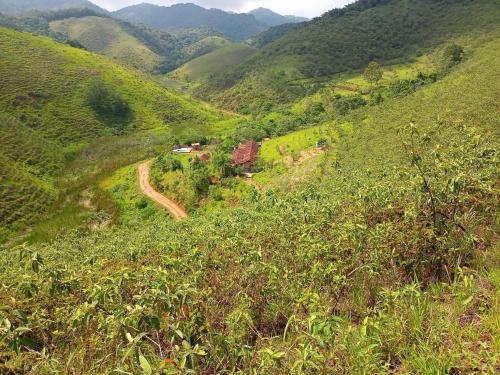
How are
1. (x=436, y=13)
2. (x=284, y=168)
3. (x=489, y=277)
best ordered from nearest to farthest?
(x=489, y=277)
(x=284, y=168)
(x=436, y=13)

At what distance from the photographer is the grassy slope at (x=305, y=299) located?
3.62 meters

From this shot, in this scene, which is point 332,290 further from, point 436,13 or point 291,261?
point 436,13

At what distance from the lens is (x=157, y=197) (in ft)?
151

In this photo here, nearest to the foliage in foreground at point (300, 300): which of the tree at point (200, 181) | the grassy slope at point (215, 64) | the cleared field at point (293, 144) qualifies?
the tree at point (200, 181)

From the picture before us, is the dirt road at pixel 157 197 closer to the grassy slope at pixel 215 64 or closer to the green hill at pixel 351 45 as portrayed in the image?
the green hill at pixel 351 45

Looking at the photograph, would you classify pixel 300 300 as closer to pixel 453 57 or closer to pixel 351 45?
pixel 453 57

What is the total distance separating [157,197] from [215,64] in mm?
150632

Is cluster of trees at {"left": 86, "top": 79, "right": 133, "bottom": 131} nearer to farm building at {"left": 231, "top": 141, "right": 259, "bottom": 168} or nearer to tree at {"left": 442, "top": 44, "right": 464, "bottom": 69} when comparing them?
farm building at {"left": 231, "top": 141, "right": 259, "bottom": 168}

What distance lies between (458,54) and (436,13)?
60.4m

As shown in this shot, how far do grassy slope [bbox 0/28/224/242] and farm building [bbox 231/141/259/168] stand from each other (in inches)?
1083

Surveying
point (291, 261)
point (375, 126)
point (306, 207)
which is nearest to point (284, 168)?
point (375, 126)

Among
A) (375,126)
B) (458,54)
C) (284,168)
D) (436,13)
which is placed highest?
(436,13)

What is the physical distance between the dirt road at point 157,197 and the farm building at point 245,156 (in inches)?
368

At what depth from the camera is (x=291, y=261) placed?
23.4 ft
